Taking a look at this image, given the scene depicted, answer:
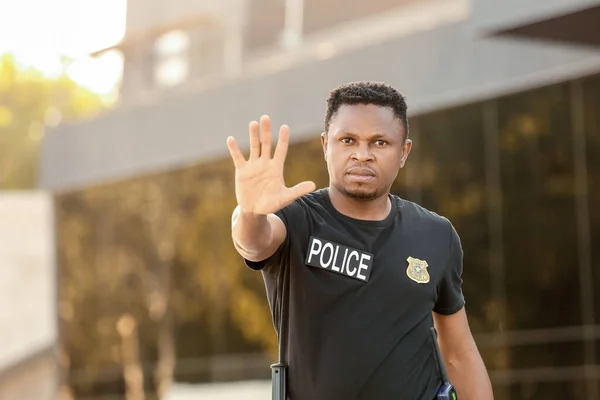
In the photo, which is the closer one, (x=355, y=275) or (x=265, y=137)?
(x=265, y=137)

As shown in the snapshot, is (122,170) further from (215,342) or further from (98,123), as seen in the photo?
(215,342)

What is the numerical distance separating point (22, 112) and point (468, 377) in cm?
4485

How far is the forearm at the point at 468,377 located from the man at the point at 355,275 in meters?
0.23

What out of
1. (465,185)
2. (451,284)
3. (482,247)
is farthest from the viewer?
(465,185)

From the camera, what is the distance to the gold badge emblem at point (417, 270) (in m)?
3.74

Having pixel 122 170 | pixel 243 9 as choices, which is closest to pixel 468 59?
pixel 243 9

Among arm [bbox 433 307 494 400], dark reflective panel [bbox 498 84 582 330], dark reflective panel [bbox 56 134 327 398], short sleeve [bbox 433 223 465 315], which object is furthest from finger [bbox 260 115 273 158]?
dark reflective panel [bbox 56 134 327 398]

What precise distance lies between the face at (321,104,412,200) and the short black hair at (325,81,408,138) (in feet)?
0.06

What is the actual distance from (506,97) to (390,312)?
9849 millimetres

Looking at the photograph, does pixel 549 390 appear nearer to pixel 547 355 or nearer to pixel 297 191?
pixel 547 355

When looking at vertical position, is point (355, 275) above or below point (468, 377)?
above

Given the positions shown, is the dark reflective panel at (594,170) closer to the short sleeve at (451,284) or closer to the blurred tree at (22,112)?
the short sleeve at (451,284)

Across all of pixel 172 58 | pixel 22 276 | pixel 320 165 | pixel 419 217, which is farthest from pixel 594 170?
pixel 22 276

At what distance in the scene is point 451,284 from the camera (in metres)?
3.90
